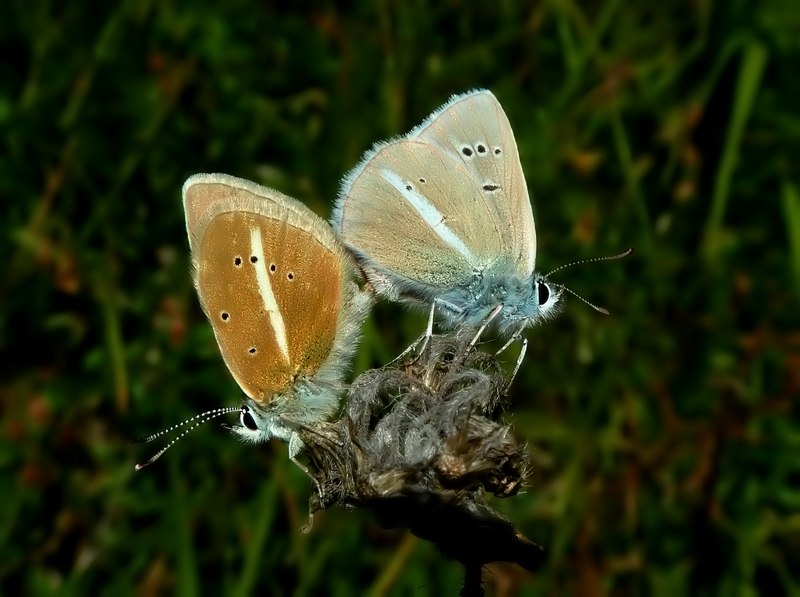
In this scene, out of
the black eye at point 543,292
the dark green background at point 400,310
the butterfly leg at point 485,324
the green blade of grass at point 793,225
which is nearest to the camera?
the butterfly leg at point 485,324

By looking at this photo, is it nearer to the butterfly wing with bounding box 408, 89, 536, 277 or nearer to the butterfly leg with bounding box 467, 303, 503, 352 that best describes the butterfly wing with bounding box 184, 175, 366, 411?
the butterfly leg with bounding box 467, 303, 503, 352

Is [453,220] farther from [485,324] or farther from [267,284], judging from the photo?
[267,284]

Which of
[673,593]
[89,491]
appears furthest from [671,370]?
[89,491]

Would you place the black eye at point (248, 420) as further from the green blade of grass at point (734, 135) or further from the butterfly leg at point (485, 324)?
the green blade of grass at point (734, 135)

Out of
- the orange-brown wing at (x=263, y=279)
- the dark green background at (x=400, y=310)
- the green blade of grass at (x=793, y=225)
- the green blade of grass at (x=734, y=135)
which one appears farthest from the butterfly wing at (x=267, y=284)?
the green blade of grass at (x=793, y=225)

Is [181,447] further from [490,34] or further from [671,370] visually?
[490,34]

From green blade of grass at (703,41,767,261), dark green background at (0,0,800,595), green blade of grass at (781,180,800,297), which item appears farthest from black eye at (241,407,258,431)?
green blade of grass at (781,180,800,297)

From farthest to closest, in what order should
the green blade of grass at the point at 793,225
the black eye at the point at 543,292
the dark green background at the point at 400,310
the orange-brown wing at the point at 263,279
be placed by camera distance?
the green blade of grass at the point at 793,225
the dark green background at the point at 400,310
the black eye at the point at 543,292
the orange-brown wing at the point at 263,279
